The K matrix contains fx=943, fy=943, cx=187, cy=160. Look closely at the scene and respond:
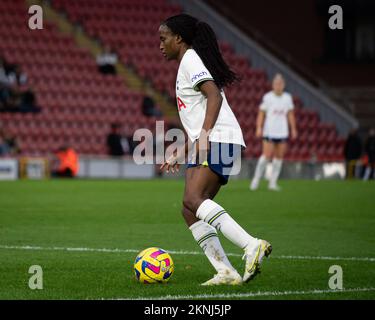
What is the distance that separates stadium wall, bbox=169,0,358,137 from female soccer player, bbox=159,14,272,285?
28302 mm

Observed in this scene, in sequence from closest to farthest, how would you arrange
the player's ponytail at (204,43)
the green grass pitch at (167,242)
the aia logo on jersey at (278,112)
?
the green grass pitch at (167,242)
the player's ponytail at (204,43)
the aia logo on jersey at (278,112)

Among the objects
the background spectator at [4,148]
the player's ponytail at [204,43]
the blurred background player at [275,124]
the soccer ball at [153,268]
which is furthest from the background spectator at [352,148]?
the soccer ball at [153,268]

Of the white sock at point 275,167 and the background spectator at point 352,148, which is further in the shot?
the background spectator at point 352,148

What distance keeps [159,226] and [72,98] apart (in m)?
19.7

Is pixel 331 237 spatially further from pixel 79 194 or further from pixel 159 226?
pixel 79 194

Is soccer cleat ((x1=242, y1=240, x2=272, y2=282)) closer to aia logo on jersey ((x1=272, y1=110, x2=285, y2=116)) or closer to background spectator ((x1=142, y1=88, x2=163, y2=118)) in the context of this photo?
aia logo on jersey ((x1=272, y1=110, x2=285, y2=116))

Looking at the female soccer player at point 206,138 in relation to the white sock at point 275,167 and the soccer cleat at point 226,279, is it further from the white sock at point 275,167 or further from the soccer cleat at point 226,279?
the white sock at point 275,167

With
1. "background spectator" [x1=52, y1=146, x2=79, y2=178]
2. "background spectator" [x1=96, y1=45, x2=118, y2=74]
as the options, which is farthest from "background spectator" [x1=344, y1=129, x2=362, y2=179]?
"background spectator" [x1=52, y1=146, x2=79, y2=178]

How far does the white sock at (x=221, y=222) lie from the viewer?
A: 24.0 ft

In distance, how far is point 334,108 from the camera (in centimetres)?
3562

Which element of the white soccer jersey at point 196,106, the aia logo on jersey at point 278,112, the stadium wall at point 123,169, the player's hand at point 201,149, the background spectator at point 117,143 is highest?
the white soccer jersey at point 196,106
